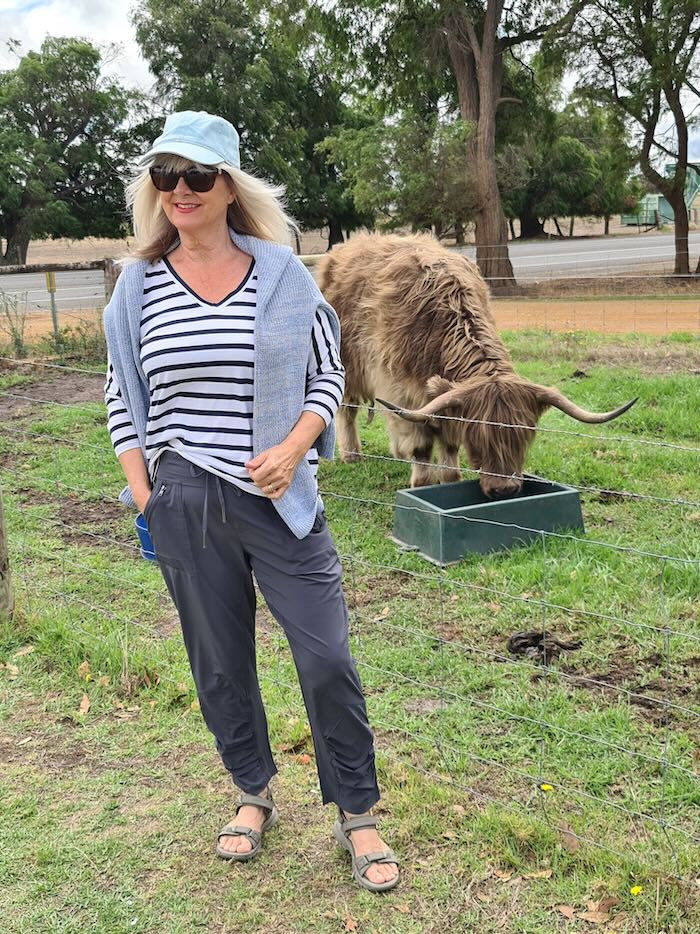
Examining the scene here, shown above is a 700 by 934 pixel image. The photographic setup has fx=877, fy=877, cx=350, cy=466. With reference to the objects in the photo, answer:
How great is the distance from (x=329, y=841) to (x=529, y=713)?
1.14m

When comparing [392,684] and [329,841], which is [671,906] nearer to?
[329,841]

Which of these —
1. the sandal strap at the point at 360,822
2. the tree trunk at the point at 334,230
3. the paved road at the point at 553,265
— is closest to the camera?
the sandal strap at the point at 360,822

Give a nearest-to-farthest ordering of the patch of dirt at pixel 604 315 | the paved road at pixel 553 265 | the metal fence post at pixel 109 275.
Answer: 1. the metal fence post at pixel 109 275
2. the patch of dirt at pixel 604 315
3. the paved road at pixel 553 265

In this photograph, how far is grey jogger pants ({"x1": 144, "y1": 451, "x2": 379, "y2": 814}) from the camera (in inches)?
103

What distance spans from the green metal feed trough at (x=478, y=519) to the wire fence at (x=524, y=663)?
4.1 inches

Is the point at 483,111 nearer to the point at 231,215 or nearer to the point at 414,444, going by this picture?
the point at 414,444

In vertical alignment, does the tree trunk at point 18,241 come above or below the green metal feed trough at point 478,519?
above

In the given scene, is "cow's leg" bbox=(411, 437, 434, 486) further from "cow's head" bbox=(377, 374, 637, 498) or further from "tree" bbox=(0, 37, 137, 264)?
"tree" bbox=(0, 37, 137, 264)

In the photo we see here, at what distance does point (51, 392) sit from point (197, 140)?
9.53 meters

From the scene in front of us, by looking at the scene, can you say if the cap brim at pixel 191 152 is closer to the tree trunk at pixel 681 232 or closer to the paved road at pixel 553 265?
the paved road at pixel 553 265

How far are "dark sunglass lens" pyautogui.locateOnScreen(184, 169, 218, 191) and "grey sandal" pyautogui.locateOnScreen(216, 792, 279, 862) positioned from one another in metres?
2.05

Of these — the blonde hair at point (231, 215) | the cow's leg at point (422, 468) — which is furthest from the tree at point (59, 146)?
the blonde hair at point (231, 215)

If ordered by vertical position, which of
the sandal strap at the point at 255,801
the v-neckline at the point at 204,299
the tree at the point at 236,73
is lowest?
the sandal strap at the point at 255,801

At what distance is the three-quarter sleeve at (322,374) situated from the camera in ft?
8.77
